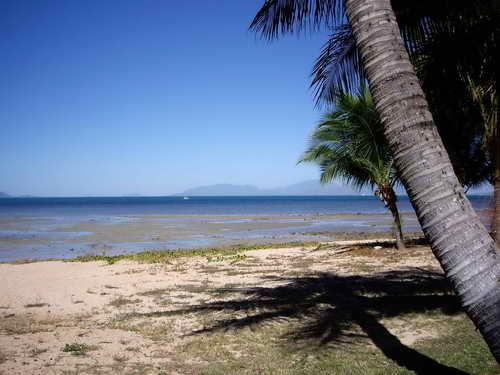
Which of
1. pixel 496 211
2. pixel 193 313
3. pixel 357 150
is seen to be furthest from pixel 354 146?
pixel 193 313

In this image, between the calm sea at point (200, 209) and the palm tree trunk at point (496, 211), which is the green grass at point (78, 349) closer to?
Answer: the palm tree trunk at point (496, 211)

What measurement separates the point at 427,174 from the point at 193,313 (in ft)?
17.7

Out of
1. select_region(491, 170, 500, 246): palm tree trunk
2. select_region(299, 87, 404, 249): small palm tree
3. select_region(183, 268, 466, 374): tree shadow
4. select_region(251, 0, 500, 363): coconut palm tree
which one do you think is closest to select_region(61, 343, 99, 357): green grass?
select_region(183, 268, 466, 374): tree shadow

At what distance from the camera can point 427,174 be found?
244 centimetres

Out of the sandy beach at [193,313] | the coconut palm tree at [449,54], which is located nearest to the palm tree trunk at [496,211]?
the coconut palm tree at [449,54]

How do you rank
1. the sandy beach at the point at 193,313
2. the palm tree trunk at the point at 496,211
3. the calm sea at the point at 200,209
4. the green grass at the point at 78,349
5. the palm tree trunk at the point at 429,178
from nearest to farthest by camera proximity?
the palm tree trunk at the point at 429,178
the sandy beach at the point at 193,313
the green grass at the point at 78,349
the palm tree trunk at the point at 496,211
the calm sea at the point at 200,209

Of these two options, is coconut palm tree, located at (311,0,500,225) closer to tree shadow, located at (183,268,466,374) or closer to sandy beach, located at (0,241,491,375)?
tree shadow, located at (183,268,466,374)

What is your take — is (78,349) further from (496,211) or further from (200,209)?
(200,209)

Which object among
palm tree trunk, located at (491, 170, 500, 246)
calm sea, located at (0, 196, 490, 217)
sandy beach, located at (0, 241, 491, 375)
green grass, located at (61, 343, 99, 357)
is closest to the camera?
sandy beach, located at (0, 241, 491, 375)

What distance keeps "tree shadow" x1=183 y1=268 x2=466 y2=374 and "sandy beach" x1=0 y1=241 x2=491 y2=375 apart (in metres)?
0.04

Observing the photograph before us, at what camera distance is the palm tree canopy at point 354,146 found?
12273 mm

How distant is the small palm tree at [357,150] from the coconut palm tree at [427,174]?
356 inches

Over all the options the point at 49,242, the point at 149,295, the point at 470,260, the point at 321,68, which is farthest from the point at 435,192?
the point at 49,242

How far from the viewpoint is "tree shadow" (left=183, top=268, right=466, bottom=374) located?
5223 mm
